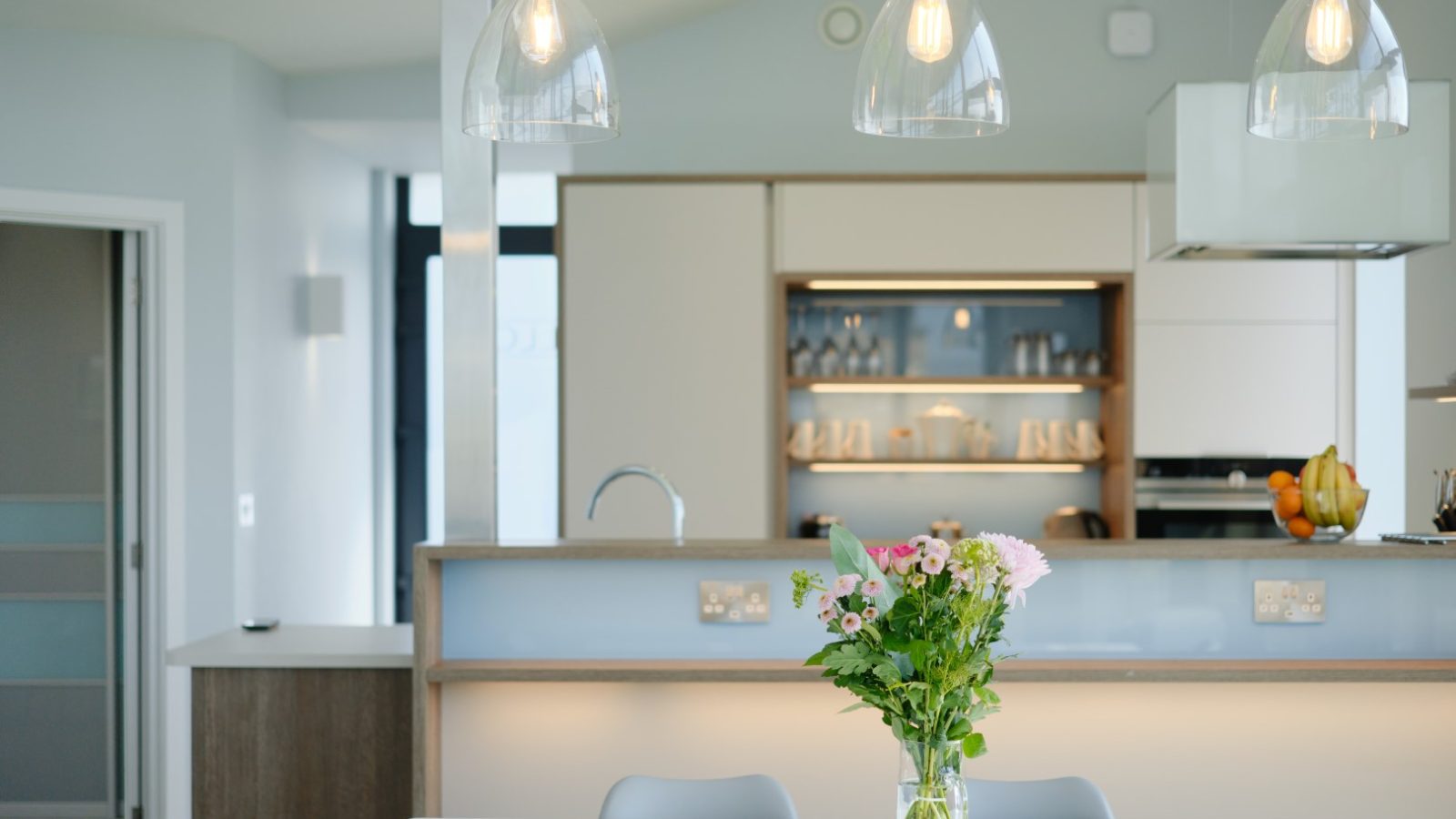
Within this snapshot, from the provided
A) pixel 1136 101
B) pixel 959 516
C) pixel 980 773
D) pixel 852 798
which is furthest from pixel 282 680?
pixel 1136 101

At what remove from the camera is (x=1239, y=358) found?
502 cm

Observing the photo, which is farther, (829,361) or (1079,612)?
(829,361)

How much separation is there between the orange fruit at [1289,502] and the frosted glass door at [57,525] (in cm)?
347

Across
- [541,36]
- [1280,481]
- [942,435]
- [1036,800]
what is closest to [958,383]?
[942,435]

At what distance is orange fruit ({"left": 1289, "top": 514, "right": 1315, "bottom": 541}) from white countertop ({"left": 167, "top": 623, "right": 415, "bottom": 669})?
74.5 inches

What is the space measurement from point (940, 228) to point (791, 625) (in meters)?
2.45

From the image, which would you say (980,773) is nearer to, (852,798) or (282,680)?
(852,798)

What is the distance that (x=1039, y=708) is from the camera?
293 centimetres

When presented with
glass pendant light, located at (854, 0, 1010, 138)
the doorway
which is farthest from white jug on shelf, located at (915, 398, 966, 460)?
glass pendant light, located at (854, 0, 1010, 138)

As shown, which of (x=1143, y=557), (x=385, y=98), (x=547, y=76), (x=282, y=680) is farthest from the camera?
(x=385, y=98)

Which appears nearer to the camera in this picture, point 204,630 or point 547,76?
point 547,76

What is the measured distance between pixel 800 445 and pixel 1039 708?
7.69 ft

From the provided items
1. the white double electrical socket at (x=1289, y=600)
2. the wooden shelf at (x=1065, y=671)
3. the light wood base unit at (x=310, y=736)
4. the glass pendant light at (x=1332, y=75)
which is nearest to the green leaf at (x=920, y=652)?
the glass pendant light at (x=1332, y=75)

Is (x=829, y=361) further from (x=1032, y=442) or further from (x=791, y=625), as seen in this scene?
(x=791, y=625)
